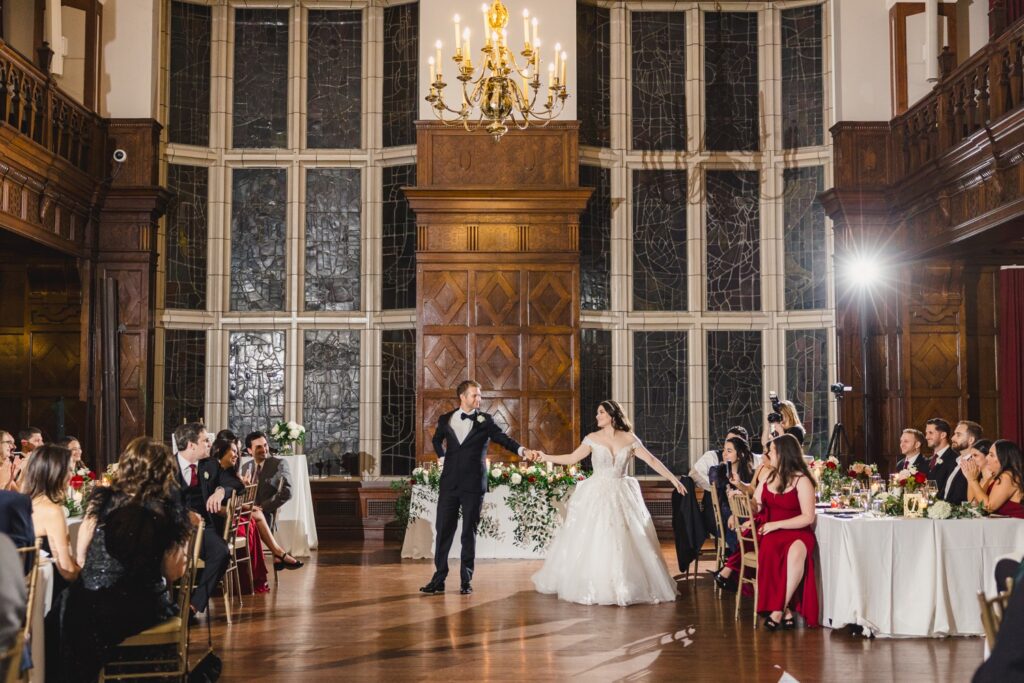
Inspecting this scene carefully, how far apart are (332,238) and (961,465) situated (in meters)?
7.90

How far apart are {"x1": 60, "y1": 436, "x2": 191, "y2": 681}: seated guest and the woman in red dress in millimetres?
3757

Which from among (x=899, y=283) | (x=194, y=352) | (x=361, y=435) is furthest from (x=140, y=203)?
(x=899, y=283)

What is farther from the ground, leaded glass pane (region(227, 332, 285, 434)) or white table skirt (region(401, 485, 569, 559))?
leaded glass pane (region(227, 332, 285, 434))

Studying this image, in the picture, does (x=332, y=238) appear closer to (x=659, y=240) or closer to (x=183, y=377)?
(x=183, y=377)

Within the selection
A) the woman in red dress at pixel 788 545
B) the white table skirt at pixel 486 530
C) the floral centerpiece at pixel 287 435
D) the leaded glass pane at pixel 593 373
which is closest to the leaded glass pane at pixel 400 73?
the leaded glass pane at pixel 593 373

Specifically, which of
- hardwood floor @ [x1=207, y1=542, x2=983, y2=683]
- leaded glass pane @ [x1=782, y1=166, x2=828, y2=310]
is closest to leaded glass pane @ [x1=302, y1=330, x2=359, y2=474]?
hardwood floor @ [x1=207, y1=542, x2=983, y2=683]

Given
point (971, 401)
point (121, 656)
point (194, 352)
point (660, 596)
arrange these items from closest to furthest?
point (121, 656), point (660, 596), point (971, 401), point (194, 352)

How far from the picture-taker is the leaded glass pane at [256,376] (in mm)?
12328

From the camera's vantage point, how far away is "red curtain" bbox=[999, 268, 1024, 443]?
34.6 feet

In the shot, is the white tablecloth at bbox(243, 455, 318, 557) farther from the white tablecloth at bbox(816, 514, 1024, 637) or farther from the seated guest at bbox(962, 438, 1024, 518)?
the seated guest at bbox(962, 438, 1024, 518)

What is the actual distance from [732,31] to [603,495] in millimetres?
7286

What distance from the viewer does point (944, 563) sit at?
6164mm

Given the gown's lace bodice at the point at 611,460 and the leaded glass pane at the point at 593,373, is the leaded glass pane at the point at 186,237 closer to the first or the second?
the leaded glass pane at the point at 593,373

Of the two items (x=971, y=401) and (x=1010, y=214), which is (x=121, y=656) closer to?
(x=1010, y=214)
